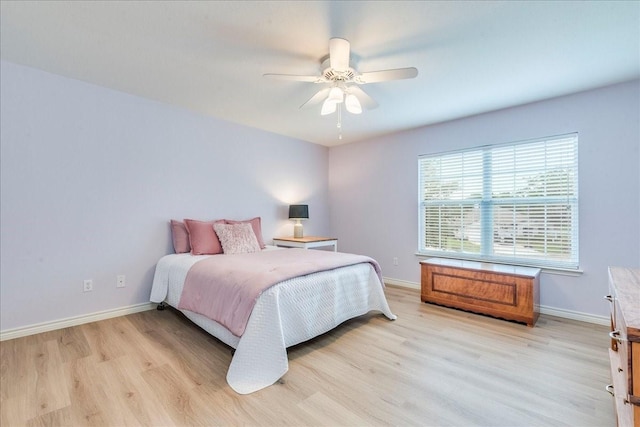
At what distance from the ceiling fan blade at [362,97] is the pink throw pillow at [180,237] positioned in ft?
7.65

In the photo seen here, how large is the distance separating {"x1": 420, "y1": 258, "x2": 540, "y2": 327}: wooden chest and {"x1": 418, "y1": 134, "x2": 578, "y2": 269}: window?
0.29 metres

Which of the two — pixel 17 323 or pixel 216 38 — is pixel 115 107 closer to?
pixel 216 38

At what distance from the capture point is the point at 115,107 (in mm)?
2902

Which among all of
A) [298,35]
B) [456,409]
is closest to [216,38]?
[298,35]

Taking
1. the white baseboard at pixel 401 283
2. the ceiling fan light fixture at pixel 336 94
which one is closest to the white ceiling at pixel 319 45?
the ceiling fan light fixture at pixel 336 94

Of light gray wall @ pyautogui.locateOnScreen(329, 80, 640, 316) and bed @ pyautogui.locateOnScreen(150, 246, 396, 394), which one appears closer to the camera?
bed @ pyautogui.locateOnScreen(150, 246, 396, 394)

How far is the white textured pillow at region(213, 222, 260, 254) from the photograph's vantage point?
322cm

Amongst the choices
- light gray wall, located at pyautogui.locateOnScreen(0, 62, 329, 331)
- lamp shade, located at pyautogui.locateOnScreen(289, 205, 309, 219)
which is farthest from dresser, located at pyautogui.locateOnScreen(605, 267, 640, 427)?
light gray wall, located at pyautogui.locateOnScreen(0, 62, 329, 331)

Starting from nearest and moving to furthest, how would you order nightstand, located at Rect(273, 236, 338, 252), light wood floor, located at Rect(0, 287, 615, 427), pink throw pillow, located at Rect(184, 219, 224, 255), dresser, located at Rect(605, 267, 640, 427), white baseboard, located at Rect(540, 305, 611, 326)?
dresser, located at Rect(605, 267, 640, 427) < light wood floor, located at Rect(0, 287, 615, 427) < white baseboard, located at Rect(540, 305, 611, 326) < pink throw pillow, located at Rect(184, 219, 224, 255) < nightstand, located at Rect(273, 236, 338, 252)

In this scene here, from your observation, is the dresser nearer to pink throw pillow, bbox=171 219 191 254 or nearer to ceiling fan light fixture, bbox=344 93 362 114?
ceiling fan light fixture, bbox=344 93 362 114

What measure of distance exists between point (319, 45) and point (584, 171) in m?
2.84

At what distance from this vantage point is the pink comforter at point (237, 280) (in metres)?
1.96

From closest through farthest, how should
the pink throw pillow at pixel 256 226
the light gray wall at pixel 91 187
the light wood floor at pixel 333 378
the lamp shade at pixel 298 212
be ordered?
the light wood floor at pixel 333 378, the light gray wall at pixel 91 187, the pink throw pillow at pixel 256 226, the lamp shade at pixel 298 212

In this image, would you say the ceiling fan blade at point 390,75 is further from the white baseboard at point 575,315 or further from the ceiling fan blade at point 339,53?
the white baseboard at point 575,315
